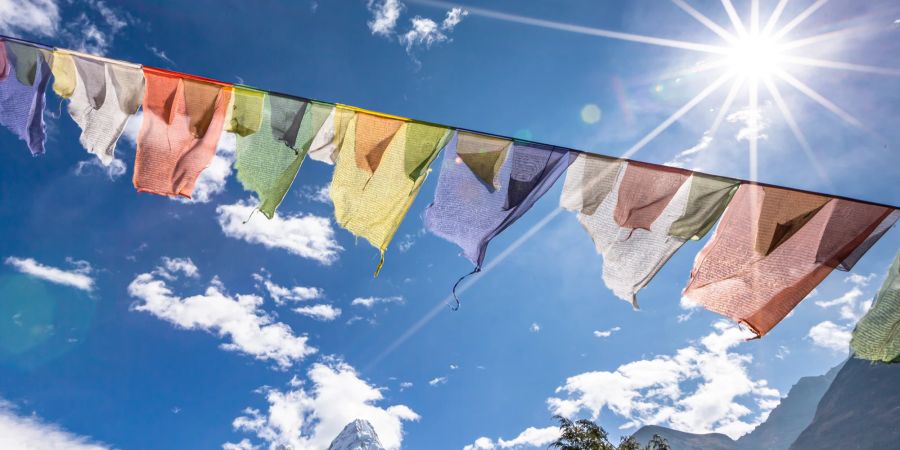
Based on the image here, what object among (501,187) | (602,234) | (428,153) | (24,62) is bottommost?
(602,234)

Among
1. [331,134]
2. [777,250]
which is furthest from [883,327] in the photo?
[331,134]

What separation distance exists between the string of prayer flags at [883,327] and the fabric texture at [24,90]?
9362 millimetres

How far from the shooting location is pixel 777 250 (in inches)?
205

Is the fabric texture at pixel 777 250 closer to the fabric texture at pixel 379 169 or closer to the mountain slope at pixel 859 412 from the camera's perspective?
the fabric texture at pixel 379 169

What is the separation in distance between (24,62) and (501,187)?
568 centimetres

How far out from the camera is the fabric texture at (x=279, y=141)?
5.27 metres

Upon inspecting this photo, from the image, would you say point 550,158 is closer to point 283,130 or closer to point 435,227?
point 435,227

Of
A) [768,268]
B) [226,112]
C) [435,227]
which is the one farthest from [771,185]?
[226,112]

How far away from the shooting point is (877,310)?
16.3 feet

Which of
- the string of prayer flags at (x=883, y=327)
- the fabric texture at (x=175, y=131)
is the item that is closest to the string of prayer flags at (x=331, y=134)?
the fabric texture at (x=175, y=131)

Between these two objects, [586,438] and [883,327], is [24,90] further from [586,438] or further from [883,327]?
[586,438]

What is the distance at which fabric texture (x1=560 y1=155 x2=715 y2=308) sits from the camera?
521cm

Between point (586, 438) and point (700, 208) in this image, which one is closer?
point (700, 208)

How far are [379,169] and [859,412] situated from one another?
203m
